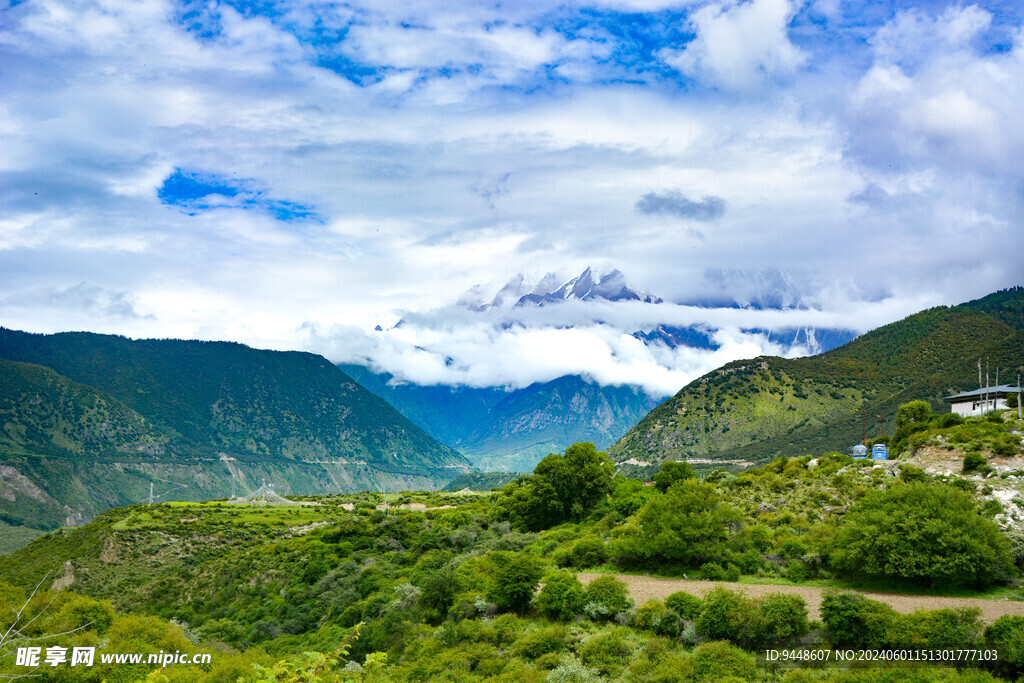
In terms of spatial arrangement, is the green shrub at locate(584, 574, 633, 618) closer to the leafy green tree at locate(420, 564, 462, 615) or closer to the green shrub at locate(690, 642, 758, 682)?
the green shrub at locate(690, 642, 758, 682)

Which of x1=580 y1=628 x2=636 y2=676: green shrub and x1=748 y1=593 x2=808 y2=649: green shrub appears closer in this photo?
x1=748 y1=593 x2=808 y2=649: green shrub

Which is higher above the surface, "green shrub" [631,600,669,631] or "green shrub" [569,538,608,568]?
"green shrub" [569,538,608,568]

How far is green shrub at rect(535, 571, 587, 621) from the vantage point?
34.5 meters

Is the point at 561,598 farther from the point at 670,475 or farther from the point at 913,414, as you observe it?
the point at 913,414

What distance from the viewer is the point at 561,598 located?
1380 inches

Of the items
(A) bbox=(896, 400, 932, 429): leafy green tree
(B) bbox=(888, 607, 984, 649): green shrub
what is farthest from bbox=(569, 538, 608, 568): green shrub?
(A) bbox=(896, 400, 932, 429): leafy green tree

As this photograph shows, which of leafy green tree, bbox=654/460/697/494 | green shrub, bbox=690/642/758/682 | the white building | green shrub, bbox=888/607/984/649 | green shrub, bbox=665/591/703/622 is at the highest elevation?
the white building

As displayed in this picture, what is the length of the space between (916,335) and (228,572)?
184m

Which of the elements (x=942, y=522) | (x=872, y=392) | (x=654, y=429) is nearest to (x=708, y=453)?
(x=654, y=429)

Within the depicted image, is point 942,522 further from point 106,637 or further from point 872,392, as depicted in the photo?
point 872,392

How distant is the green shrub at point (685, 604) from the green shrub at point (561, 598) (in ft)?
15.6

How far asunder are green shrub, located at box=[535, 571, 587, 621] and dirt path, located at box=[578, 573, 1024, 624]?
9.93 feet

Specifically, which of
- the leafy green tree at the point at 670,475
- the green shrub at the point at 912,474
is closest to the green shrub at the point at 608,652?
the green shrub at the point at 912,474

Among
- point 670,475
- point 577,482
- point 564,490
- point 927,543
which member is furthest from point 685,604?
point 564,490
